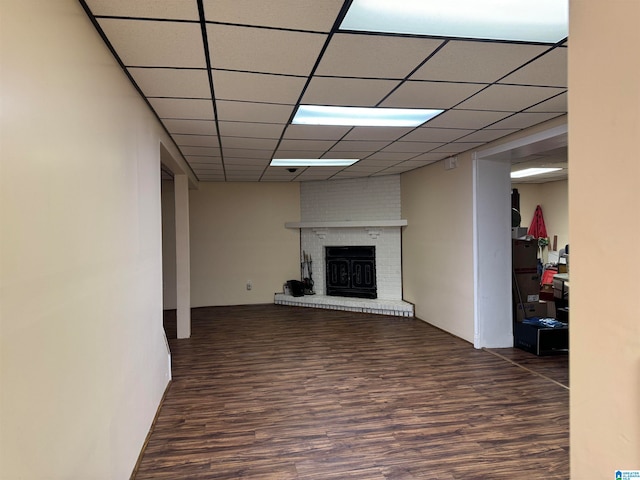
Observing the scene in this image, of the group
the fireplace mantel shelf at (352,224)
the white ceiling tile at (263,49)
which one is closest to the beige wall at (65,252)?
the white ceiling tile at (263,49)

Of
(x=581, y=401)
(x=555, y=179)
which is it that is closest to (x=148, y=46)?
(x=581, y=401)

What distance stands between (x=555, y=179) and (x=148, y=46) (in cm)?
839

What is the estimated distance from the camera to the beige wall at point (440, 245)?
192 inches

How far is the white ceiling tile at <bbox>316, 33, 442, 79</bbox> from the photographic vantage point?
1.98 m

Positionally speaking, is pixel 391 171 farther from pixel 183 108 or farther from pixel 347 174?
pixel 183 108

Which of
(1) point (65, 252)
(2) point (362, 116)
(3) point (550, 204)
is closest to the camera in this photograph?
(1) point (65, 252)

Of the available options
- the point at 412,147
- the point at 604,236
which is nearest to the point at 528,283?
the point at 412,147

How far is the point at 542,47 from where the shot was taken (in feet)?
6.86

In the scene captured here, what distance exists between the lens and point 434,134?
3932mm

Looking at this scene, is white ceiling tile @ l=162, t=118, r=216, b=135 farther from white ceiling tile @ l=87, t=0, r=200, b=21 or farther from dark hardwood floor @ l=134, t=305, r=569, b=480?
dark hardwood floor @ l=134, t=305, r=569, b=480

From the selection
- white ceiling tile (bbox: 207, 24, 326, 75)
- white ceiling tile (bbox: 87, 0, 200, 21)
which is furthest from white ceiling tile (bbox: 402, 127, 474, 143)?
white ceiling tile (bbox: 87, 0, 200, 21)

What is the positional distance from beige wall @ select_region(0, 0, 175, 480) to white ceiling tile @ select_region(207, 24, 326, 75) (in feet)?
1.88

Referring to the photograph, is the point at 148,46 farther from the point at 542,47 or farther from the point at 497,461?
the point at 497,461

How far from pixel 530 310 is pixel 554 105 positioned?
116 inches
